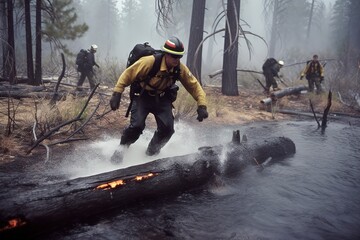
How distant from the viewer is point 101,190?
9.71 feet

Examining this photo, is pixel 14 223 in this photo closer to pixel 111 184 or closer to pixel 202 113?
pixel 111 184

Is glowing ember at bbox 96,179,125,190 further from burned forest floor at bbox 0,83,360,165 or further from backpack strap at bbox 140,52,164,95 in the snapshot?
burned forest floor at bbox 0,83,360,165

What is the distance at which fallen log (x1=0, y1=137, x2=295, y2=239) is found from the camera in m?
2.47

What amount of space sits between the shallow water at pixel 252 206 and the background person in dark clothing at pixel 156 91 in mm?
559

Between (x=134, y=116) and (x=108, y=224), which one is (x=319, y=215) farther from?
(x=134, y=116)

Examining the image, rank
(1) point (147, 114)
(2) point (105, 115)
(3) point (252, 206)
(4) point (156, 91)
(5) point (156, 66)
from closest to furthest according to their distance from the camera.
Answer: (3) point (252, 206) → (5) point (156, 66) → (4) point (156, 91) → (1) point (147, 114) → (2) point (105, 115)

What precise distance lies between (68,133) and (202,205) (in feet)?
11.8

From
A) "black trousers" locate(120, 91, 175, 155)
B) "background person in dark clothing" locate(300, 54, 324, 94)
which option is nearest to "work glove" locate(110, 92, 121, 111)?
"black trousers" locate(120, 91, 175, 155)

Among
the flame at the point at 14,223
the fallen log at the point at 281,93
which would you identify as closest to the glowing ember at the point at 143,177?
the flame at the point at 14,223

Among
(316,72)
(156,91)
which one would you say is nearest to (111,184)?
(156,91)

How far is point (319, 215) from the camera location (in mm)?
3252

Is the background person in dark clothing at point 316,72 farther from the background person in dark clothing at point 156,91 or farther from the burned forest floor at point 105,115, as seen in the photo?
the background person in dark clothing at point 156,91

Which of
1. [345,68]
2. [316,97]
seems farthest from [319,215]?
[345,68]

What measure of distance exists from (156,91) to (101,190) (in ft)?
5.85
